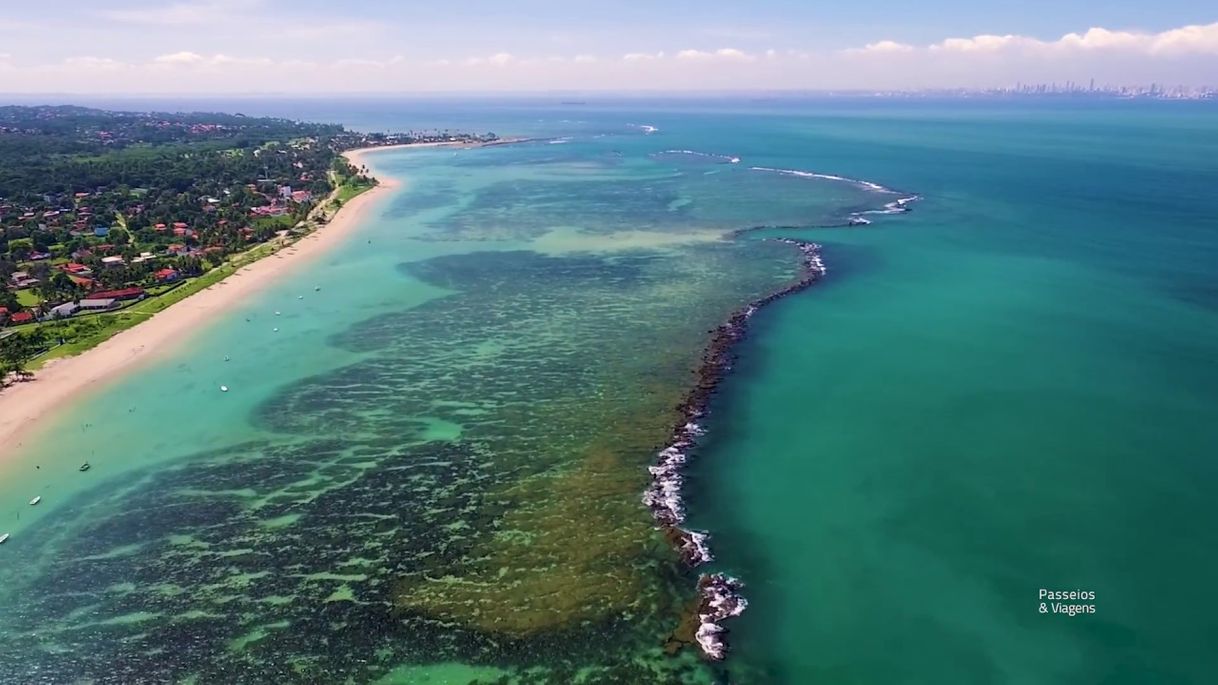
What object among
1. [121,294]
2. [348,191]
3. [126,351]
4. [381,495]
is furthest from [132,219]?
[381,495]

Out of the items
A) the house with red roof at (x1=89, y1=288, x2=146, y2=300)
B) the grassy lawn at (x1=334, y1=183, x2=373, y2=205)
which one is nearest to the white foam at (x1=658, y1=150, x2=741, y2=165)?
the grassy lawn at (x1=334, y1=183, x2=373, y2=205)

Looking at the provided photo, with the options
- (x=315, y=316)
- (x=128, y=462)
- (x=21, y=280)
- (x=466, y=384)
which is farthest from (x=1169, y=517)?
(x=21, y=280)

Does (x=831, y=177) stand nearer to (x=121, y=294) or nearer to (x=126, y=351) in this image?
(x=121, y=294)

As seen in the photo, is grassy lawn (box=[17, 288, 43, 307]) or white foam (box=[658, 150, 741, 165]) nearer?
grassy lawn (box=[17, 288, 43, 307])

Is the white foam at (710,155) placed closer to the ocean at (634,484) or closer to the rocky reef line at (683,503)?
the ocean at (634,484)

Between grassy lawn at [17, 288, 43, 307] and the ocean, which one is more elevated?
grassy lawn at [17, 288, 43, 307]

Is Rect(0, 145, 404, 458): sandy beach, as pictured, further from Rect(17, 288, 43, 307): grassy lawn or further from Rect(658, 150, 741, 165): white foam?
Rect(658, 150, 741, 165): white foam

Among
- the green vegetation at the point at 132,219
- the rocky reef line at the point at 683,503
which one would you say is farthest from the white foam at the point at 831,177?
the green vegetation at the point at 132,219
